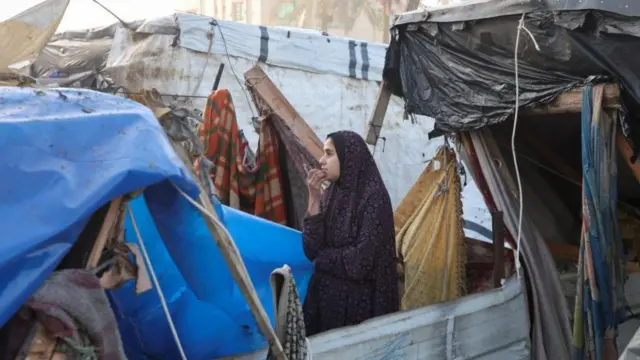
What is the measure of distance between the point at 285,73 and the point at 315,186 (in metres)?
5.17

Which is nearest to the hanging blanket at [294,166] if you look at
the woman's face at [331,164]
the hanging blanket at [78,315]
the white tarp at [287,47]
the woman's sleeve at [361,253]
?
the woman's face at [331,164]

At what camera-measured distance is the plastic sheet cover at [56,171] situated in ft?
5.20

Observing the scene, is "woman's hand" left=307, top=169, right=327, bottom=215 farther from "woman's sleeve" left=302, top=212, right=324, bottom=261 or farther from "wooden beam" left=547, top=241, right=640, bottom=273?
"wooden beam" left=547, top=241, right=640, bottom=273

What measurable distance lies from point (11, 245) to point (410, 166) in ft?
24.7

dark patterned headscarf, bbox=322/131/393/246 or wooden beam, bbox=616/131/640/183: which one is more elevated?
wooden beam, bbox=616/131/640/183

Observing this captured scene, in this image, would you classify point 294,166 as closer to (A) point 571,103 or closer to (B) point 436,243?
(B) point 436,243

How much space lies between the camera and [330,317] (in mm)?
3258

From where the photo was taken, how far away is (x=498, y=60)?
3.54 meters

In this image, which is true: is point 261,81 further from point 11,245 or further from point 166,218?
point 11,245

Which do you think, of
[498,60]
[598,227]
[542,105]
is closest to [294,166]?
[498,60]

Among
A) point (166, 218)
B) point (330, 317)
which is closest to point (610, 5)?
point (330, 317)

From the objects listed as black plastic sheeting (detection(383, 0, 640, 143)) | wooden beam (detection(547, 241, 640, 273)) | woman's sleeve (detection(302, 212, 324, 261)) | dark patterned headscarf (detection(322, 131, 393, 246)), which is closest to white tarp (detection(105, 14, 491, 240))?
wooden beam (detection(547, 241, 640, 273))

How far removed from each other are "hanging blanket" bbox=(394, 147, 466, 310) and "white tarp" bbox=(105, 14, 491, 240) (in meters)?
2.80

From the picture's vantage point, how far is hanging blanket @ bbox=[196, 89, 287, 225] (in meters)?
4.63
